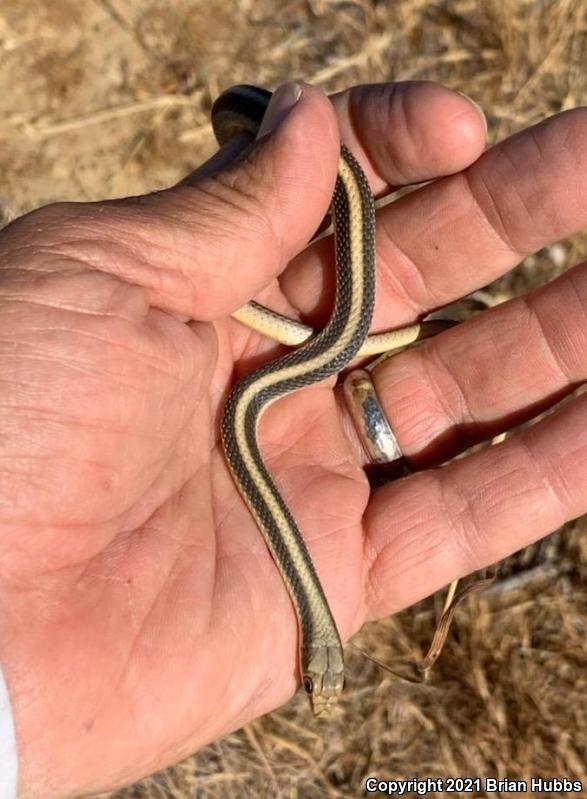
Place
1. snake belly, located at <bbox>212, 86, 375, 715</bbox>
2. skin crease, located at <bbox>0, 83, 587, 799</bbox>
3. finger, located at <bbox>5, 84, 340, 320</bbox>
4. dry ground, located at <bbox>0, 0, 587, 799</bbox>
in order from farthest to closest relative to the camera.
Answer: dry ground, located at <bbox>0, 0, 587, 799</bbox> → snake belly, located at <bbox>212, 86, 375, 715</bbox> → finger, located at <bbox>5, 84, 340, 320</bbox> → skin crease, located at <bbox>0, 83, 587, 799</bbox>

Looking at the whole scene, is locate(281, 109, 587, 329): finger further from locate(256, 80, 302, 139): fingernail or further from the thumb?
locate(256, 80, 302, 139): fingernail

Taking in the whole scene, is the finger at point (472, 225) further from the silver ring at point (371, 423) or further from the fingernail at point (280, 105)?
the fingernail at point (280, 105)

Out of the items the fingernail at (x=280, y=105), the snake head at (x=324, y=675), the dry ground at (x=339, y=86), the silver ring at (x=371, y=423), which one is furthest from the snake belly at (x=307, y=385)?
→ the dry ground at (x=339, y=86)

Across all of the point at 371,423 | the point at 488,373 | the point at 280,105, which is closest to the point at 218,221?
the point at 280,105

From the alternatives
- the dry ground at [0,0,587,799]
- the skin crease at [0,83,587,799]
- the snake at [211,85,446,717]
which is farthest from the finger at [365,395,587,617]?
the dry ground at [0,0,587,799]

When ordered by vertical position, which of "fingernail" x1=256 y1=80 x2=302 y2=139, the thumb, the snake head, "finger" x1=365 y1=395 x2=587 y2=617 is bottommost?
the snake head

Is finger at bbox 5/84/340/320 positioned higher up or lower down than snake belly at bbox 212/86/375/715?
higher up

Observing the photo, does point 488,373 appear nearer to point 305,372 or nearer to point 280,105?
point 305,372
